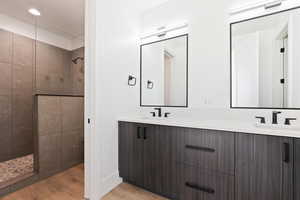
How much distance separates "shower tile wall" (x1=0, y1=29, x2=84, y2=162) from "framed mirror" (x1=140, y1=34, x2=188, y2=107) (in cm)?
221

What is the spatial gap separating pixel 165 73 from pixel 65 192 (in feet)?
6.63

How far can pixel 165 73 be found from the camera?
7.50 ft

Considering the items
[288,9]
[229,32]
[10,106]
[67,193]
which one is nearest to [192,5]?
[229,32]

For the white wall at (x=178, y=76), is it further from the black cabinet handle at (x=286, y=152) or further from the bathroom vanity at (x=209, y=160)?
the black cabinet handle at (x=286, y=152)

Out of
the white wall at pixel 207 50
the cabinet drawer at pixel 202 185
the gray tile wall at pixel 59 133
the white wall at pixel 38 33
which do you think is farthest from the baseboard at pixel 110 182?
the white wall at pixel 38 33

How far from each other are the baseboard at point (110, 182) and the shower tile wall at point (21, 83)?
2.13m

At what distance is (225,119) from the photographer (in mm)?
1747

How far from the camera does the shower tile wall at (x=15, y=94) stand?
8.45 feet

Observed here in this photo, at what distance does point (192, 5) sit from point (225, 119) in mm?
1535

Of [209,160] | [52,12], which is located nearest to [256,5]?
[209,160]

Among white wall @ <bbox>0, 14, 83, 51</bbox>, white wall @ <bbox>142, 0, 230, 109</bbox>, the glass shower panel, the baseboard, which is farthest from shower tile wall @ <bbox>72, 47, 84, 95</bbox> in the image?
white wall @ <bbox>142, 0, 230, 109</bbox>

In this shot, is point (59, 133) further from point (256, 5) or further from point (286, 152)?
point (256, 5)

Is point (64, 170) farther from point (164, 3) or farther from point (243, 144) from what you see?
point (164, 3)

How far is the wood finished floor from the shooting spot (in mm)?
1689
